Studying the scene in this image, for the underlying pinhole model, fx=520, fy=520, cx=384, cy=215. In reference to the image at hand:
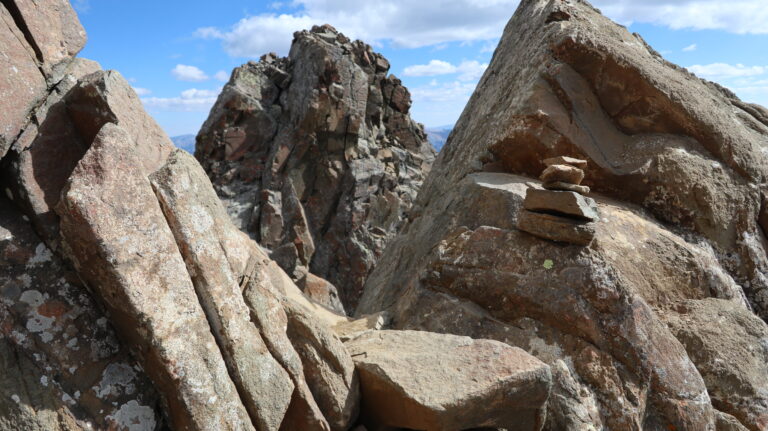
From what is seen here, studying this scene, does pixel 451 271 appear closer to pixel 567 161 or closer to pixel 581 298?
pixel 581 298

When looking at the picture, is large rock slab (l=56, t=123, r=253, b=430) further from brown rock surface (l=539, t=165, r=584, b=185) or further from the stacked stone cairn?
brown rock surface (l=539, t=165, r=584, b=185)

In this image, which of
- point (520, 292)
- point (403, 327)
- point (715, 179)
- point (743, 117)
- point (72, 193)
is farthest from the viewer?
point (743, 117)

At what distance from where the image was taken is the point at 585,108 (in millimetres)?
12570

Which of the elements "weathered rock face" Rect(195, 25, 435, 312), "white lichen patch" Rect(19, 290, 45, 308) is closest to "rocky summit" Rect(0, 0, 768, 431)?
"white lichen patch" Rect(19, 290, 45, 308)

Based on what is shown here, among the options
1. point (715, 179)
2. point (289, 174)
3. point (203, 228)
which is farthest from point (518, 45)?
point (289, 174)

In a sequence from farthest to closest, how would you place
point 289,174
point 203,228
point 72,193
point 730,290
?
point 289,174, point 730,290, point 203,228, point 72,193

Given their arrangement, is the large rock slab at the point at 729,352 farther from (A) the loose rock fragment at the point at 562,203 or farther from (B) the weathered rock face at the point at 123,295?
(B) the weathered rock face at the point at 123,295

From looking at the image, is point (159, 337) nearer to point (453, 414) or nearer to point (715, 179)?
point (453, 414)

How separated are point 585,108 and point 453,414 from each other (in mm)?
9020

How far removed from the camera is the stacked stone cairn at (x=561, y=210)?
9.01 metres

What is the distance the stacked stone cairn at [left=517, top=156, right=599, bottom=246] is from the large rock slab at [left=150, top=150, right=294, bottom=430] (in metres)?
5.34

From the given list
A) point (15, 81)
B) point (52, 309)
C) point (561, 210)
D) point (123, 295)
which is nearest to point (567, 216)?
point (561, 210)

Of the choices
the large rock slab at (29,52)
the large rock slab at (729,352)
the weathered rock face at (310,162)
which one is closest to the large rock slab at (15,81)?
the large rock slab at (29,52)

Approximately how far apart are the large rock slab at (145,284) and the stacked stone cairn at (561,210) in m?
6.01
